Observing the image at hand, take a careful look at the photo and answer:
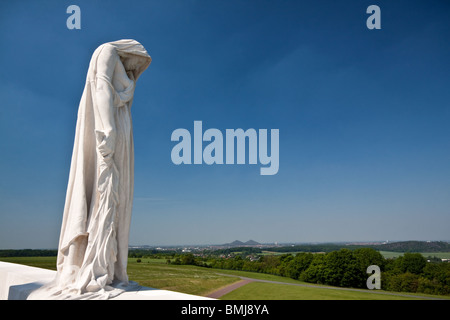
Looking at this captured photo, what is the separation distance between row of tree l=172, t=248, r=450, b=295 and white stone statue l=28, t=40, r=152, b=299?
1802 inches

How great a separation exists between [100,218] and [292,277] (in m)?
52.2

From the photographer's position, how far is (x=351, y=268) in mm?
44969

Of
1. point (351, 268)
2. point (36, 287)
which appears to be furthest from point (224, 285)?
point (36, 287)

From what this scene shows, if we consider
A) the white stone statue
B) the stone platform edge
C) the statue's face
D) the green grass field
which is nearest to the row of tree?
the green grass field

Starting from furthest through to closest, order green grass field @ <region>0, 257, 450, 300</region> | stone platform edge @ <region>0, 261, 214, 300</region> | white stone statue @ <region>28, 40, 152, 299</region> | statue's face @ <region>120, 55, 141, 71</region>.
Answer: green grass field @ <region>0, 257, 450, 300</region>, statue's face @ <region>120, 55, 141, 71</region>, white stone statue @ <region>28, 40, 152, 299</region>, stone platform edge @ <region>0, 261, 214, 300</region>

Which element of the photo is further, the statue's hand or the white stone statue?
the statue's hand

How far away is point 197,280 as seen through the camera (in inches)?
1513

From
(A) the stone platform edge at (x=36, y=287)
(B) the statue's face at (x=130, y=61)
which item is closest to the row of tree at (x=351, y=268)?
(A) the stone platform edge at (x=36, y=287)

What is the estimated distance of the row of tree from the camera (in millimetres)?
39969

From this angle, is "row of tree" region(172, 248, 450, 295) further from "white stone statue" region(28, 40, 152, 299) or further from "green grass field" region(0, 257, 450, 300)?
"white stone statue" region(28, 40, 152, 299)

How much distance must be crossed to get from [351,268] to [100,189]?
50081 mm

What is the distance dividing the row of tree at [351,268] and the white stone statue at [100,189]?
4576 cm
